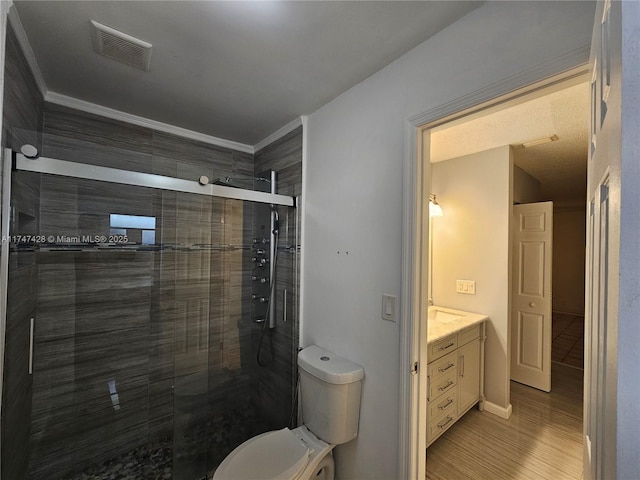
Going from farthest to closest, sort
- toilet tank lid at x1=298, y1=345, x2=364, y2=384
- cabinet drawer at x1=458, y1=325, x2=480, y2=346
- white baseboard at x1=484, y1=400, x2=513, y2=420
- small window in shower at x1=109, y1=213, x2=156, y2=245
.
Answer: white baseboard at x1=484, y1=400, x2=513, y2=420
cabinet drawer at x1=458, y1=325, x2=480, y2=346
small window in shower at x1=109, y1=213, x2=156, y2=245
toilet tank lid at x1=298, y1=345, x2=364, y2=384

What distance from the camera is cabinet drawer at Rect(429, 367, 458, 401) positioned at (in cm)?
195

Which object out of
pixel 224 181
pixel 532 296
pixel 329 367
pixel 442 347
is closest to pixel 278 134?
pixel 224 181

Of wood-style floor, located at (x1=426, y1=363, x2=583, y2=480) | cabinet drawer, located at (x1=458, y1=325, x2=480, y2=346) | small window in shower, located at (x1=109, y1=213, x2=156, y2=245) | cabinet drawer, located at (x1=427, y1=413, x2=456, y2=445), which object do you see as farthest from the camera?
cabinet drawer, located at (x1=458, y1=325, x2=480, y2=346)

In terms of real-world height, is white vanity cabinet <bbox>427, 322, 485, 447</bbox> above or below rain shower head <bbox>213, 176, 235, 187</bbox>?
below

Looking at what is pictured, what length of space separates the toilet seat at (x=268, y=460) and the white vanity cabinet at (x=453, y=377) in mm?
993

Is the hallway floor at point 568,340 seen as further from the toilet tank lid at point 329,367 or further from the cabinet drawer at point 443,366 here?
the toilet tank lid at point 329,367

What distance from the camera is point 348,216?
165 centimetres

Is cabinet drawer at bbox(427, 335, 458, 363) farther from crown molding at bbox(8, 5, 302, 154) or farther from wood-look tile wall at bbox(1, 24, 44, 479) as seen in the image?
wood-look tile wall at bbox(1, 24, 44, 479)

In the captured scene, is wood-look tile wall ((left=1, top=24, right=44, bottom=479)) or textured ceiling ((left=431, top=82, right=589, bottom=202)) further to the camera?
textured ceiling ((left=431, top=82, right=589, bottom=202))

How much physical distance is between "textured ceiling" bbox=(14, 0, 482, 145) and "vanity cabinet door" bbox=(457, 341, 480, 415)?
2227 millimetres

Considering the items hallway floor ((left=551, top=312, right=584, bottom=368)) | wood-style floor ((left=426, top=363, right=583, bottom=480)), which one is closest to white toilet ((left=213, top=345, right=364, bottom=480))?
wood-style floor ((left=426, top=363, right=583, bottom=480))

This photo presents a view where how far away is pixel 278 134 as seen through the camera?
2.31 meters

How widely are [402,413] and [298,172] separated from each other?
1661 millimetres

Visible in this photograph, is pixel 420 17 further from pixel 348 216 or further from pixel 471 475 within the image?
pixel 471 475
